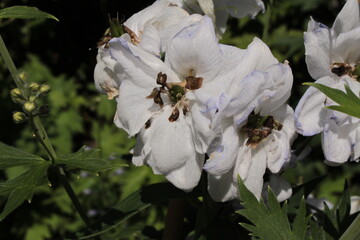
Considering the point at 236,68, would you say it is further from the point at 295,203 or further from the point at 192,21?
the point at 295,203

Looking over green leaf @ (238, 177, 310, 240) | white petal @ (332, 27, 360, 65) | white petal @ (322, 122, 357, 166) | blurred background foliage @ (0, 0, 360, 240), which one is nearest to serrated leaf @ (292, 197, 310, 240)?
green leaf @ (238, 177, 310, 240)

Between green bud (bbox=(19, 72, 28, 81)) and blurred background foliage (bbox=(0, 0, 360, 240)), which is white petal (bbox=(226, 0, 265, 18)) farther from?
blurred background foliage (bbox=(0, 0, 360, 240))

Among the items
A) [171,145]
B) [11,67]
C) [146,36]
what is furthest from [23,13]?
[171,145]

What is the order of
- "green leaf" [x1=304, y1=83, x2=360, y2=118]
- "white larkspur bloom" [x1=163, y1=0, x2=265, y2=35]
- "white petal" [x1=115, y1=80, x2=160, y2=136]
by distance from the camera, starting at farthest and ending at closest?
"white larkspur bloom" [x1=163, y1=0, x2=265, y2=35], "white petal" [x1=115, y1=80, x2=160, y2=136], "green leaf" [x1=304, y1=83, x2=360, y2=118]

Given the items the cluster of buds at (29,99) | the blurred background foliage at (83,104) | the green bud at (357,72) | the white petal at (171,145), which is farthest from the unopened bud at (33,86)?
the blurred background foliage at (83,104)

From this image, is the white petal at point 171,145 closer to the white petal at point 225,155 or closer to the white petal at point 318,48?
the white petal at point 225,155

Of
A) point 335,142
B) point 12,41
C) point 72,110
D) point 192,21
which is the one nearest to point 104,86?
point 192,21
